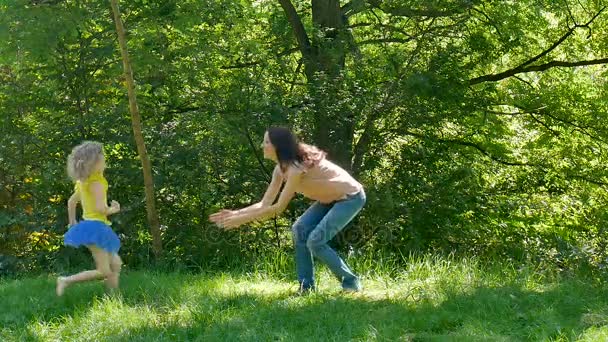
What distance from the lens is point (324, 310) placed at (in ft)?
19.1

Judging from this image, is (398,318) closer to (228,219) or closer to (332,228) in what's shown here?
(332,228)

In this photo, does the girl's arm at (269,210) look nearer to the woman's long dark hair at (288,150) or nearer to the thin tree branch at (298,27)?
the woman's long dark hair at (288,150)

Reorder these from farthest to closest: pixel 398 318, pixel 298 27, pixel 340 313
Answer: pixel 298 27, pixel 340 313, pixel 398 318

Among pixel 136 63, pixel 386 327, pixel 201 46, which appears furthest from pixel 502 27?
pixel 386 327

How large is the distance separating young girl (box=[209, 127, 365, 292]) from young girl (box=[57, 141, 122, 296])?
1021mm

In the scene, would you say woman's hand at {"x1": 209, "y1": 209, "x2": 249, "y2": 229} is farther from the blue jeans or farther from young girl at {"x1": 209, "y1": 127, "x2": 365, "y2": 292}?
the blue jeans

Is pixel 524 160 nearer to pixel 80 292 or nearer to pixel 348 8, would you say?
pixel 348 8

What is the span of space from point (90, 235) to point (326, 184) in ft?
6.78

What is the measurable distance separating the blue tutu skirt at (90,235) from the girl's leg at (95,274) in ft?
0.23

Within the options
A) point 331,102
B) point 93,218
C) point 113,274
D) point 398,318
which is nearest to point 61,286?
point 113,274

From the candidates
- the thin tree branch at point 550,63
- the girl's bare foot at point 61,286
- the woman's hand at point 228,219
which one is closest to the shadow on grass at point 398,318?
the woman's hand at point 228,219

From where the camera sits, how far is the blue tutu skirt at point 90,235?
253 inches

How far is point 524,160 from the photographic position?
12.4 m

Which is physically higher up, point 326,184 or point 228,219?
point 326,184
